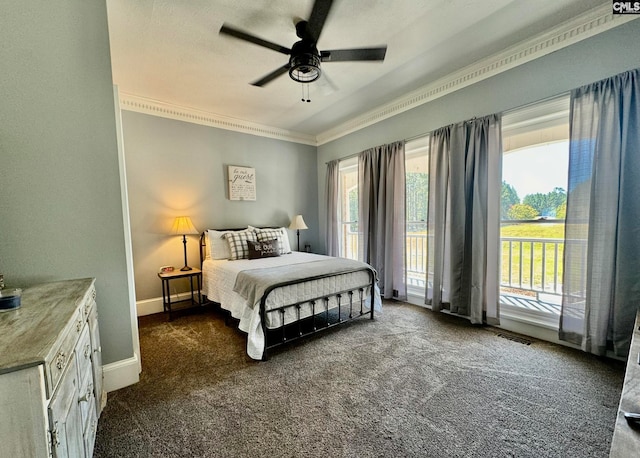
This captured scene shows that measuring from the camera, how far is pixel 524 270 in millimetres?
3340

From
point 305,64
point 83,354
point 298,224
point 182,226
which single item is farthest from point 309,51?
point 298,224

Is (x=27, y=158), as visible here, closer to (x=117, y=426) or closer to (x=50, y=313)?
(x=50, y=313)

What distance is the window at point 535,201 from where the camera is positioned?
2.68 metres

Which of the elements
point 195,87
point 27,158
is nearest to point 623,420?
point 27,158

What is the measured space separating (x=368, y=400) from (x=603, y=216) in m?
2.42

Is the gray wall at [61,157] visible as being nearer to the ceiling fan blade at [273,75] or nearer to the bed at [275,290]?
the bed at [275,290]

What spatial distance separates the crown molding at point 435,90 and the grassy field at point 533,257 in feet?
5.71

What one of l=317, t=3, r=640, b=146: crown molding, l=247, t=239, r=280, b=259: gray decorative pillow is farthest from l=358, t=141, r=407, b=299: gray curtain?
l=247, t=239, r=280, b=259: gray decorative pillow

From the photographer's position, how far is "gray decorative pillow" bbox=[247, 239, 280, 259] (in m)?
3.76

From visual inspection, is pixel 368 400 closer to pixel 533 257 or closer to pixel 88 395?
pixel 88 395

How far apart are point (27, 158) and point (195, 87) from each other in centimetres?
218

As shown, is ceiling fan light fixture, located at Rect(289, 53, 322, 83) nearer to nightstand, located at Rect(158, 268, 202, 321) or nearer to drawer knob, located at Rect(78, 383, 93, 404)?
drawer knob, located at Rect(78, 383, 93, 404)

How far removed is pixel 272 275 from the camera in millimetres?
2586

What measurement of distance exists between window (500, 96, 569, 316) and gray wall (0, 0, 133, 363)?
3.69 m
